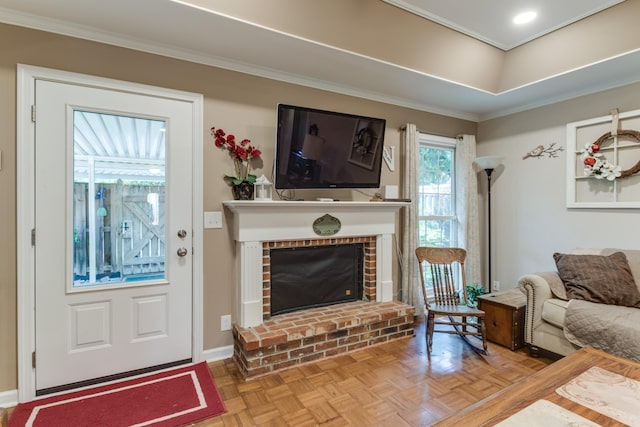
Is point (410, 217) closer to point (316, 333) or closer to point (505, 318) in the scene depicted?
point (505, 318)

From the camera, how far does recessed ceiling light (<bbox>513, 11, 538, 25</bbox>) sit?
8.28ft

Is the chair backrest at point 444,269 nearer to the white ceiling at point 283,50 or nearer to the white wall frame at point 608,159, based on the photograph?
the white wall frame at point 608,159

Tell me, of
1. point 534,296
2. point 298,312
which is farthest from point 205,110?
point 534,296

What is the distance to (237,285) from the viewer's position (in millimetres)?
2641

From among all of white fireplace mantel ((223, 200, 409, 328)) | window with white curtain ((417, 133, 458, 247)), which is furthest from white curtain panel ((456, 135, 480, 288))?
white fireplace mantel ((223, 200, 409, 328))

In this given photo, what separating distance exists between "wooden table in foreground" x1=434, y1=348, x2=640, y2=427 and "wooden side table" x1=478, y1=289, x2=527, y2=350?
116 cm

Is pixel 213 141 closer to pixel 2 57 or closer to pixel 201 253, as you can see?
pixel 201 253

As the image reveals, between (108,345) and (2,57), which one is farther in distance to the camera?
(108,345)

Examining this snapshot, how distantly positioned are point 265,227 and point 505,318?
2.19m

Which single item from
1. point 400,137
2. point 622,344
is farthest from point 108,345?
point 622,344

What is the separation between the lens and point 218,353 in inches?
104

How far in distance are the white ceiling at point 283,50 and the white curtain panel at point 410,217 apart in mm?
447

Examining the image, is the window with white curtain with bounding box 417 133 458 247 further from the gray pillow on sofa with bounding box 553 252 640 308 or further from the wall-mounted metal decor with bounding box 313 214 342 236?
the gray pillow on sofa with bounding box 553 252 640 308

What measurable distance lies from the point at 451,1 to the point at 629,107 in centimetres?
193
